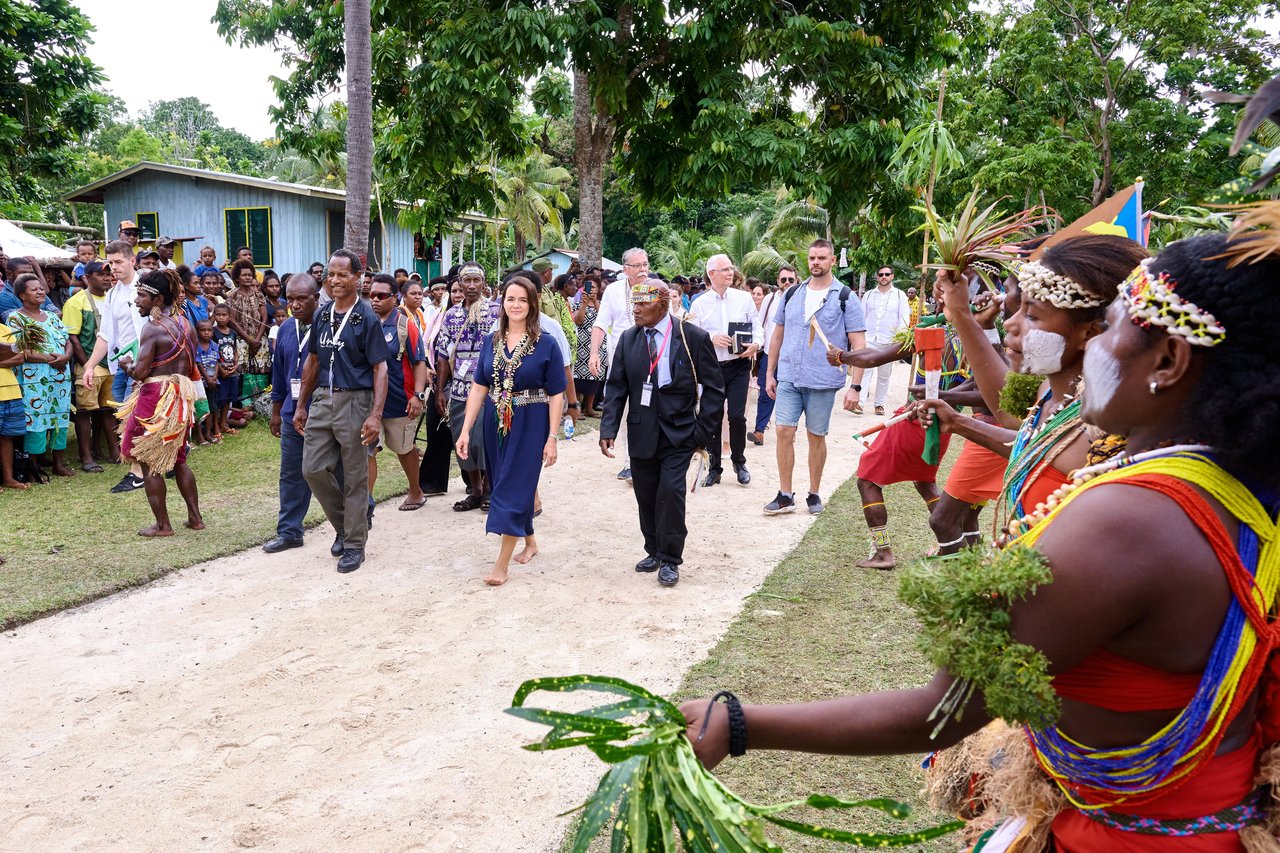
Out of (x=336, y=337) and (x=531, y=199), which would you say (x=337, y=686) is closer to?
(x=336, y=337)

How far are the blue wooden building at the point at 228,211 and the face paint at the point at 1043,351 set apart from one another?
20.1 meters

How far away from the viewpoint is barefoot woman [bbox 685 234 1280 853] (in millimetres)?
1480

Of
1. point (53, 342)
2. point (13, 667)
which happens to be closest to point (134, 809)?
point (13, 667)

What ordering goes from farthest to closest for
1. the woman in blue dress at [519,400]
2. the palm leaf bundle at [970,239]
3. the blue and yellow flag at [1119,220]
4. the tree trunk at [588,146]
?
the tree trunk at [588,146] → the woman in blue dress at [519,400] → the palm leaf bundle at [970,239] → the blue and yellow flag at [1119,220]

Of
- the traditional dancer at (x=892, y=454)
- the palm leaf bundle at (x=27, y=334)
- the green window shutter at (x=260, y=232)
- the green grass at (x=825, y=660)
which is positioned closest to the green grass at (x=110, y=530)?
the palm leaf bundle at (x=27, y=334)

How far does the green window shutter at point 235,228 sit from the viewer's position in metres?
22.1

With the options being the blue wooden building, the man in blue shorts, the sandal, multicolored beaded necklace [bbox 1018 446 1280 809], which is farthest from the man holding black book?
the blue wooden building

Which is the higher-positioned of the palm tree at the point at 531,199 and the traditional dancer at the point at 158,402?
the palm tree at the point at 531,199

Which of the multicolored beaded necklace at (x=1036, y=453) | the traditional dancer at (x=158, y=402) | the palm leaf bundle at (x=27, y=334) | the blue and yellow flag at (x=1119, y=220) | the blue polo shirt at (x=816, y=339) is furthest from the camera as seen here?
the palm leaf bundle at (x=27, y=334)

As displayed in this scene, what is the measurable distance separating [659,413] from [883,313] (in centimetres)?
787

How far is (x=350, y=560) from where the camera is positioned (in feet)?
22.4

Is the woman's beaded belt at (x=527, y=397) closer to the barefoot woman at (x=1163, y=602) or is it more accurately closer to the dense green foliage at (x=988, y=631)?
the barefoot woman at (x=1163, y=602)

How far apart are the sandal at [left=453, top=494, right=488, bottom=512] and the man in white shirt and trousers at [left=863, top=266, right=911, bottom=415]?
258 inches

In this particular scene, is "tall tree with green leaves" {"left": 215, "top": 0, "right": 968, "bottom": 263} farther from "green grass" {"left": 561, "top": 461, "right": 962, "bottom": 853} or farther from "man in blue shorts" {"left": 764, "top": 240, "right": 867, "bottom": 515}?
"green grass" {"left": 561, "top": 461, "right": 962, "bottom": 853}
